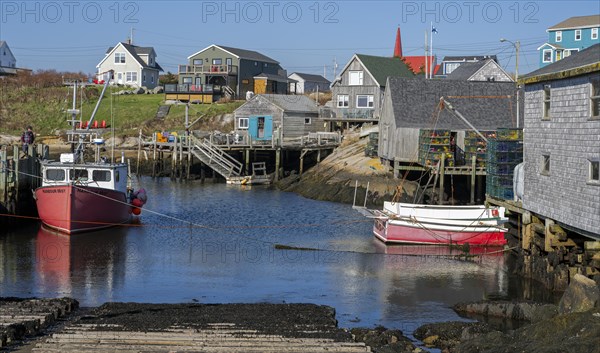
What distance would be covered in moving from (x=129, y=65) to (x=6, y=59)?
2242 centimetres

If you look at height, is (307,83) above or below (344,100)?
above

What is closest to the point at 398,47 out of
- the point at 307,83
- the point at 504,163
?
the point at 307,83

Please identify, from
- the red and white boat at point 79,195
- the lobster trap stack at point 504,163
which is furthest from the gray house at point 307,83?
the lobster trap stack at point 504,163

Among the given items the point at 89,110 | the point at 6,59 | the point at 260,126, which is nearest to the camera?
the point at 260,126

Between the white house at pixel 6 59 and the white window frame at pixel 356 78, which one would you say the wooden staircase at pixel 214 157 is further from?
the white house at pixel 6 59

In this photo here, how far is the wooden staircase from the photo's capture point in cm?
5969

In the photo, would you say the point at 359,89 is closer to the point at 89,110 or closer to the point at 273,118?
the point at 273,118

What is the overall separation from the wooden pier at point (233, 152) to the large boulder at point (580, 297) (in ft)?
133

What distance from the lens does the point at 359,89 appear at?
2704 inches

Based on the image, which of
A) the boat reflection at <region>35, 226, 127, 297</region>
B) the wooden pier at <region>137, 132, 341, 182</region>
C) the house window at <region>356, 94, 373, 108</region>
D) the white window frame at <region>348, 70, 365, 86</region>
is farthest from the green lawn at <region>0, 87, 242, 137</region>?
the boat reflection at <region>35, 226, 127, 297</region>

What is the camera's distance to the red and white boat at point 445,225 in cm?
3170

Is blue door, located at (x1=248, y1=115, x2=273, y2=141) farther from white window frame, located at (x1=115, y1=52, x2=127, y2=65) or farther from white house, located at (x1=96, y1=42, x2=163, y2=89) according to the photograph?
white window frame, located at (x1=115, y1=52, x2=127, y2=65)

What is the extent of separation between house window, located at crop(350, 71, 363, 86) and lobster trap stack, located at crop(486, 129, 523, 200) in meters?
37.7

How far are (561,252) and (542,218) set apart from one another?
1.88 meters
